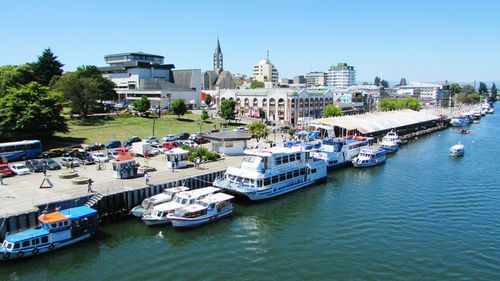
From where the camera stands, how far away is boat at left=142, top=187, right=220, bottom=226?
39612mm

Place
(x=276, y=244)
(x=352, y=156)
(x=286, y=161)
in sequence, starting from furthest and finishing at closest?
Answer: (x=352, y=156) < (x=286, y=161) < (x=276, y=244)

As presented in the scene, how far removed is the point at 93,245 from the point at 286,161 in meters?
26.9

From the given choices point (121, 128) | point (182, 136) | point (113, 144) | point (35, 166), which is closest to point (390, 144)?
point (182, 136)

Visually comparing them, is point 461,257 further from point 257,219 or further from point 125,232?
point 125,232

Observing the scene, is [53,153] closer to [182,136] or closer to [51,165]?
[51,165]

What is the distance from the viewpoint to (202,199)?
4272cm

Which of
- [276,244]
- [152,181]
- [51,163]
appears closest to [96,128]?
[51,163]

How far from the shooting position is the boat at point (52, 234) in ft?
106

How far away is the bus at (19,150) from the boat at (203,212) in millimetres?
31800

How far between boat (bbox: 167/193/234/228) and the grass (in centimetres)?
4216

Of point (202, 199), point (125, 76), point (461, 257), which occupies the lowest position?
point (461, 257)

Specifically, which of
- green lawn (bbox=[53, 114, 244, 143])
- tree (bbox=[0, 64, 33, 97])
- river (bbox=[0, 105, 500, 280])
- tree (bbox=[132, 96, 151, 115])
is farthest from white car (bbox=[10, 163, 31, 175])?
tree (bbox=[132, 96, 151, 115])

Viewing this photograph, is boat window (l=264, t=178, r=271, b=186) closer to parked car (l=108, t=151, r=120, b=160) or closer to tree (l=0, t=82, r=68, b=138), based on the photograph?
parked car (l=108, t=151, r=120, b=160)

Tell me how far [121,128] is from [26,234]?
59.1 metres
